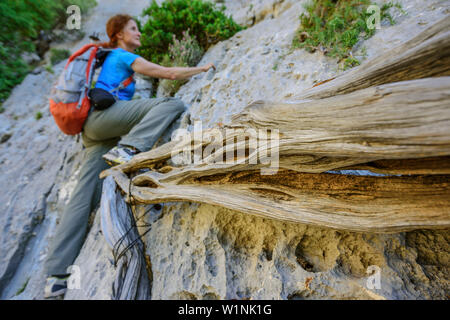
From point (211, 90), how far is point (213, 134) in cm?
153

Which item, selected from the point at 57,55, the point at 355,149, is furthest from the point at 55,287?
the point at 57,55

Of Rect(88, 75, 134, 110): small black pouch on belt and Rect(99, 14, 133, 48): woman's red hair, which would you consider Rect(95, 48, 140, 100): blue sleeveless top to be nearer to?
Rect(88, 75, 134, 110): small black pouch on belt

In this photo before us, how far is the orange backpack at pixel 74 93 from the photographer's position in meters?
2.58

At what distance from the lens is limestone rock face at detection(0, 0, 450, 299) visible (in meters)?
1.40

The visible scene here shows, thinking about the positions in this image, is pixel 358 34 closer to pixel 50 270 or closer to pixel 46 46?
pixel 50 270

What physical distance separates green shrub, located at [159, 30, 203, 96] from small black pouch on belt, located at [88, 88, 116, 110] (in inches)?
59.3

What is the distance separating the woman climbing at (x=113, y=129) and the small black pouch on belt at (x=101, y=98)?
67 mm

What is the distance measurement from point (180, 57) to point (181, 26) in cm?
101

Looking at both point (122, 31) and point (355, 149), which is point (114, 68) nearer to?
point (122, 31)

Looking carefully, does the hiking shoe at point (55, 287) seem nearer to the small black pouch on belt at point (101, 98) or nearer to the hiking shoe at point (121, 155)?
the hiking shoe at point (121, 155)

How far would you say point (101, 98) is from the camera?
2615mm

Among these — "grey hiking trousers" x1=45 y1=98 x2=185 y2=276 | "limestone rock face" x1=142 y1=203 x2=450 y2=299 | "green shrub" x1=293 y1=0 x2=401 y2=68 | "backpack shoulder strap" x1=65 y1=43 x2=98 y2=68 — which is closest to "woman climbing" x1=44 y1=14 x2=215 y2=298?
"grey hiking trousers" x1=45 y1=98 x2=185 y2=276

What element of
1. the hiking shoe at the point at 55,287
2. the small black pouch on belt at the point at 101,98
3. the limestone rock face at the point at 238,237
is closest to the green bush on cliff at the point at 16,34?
the limestone rock face at the point at 238,237
